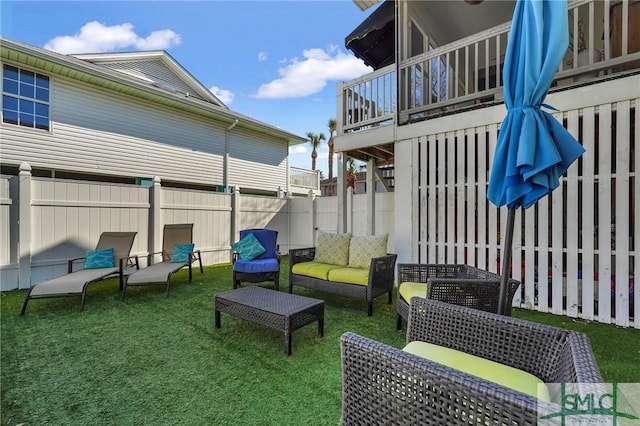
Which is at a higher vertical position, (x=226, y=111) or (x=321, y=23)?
(x=321, y=23)

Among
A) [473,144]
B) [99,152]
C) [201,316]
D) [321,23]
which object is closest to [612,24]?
[473,144]

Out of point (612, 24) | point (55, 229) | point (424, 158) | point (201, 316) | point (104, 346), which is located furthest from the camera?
point (55, 229)

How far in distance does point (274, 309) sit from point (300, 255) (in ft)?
6.48

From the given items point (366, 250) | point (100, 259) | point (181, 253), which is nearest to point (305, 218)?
point (181, 253)

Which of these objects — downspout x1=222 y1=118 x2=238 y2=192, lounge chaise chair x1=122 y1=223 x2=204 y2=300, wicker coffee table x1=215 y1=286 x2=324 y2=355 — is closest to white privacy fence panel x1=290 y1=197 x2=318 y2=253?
downspout x1=222 y1=118 x2=238 y2=192

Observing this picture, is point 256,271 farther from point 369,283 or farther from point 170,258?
point 170,258

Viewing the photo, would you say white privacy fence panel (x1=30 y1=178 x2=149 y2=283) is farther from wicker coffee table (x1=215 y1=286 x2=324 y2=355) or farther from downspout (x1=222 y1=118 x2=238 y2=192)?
wicker coffee table (x1=215 y1=286 x2=324 y2=355)

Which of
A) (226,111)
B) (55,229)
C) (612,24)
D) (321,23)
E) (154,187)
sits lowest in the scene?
(55,229)

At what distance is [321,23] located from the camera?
7.28 metres

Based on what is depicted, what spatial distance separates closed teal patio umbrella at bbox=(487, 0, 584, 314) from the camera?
168cm

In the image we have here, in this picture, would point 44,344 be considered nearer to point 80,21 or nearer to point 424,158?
point 424,158

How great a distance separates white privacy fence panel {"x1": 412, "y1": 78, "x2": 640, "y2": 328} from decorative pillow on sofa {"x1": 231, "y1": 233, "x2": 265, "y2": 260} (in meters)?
3.17

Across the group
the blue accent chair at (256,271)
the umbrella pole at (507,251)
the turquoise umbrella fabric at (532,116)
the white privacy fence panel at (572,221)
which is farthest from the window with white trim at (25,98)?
the umbrella pole at (507,251)

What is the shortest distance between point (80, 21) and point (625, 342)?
12001 millimetres
